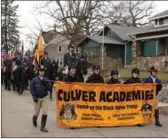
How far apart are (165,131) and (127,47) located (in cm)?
3351

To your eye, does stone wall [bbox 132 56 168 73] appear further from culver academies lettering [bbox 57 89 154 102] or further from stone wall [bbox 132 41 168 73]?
culver academies lettering [bbox 57 89 154 102]

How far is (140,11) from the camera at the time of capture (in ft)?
240

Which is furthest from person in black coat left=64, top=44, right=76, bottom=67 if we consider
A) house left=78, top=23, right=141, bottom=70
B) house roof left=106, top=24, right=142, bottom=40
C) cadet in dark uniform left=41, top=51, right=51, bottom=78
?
house roof left=106, top=24, right=142, bottom=40

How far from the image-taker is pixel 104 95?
11352mm

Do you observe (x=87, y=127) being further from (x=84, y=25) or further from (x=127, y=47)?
(x=84, y=25)

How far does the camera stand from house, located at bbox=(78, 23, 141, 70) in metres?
42.4

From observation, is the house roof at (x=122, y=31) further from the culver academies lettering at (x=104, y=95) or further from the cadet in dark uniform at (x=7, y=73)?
the culver academies lettering at (x=104, y=95)

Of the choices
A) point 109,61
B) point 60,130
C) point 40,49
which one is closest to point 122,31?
point 109,61

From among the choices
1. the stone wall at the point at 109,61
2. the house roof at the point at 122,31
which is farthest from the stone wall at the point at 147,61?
the house roof at the point at 122,31

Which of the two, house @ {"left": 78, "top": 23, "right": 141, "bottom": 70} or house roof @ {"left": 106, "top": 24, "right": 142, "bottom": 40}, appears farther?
house roof @ {"left": 106, "top": 24, "right": 142, "bottom": 40}

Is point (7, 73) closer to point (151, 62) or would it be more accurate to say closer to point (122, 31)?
point (151, 62)

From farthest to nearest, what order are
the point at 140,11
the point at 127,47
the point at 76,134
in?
1. the point at 140,11
2. the point at 127,47
3. the point at 76,134

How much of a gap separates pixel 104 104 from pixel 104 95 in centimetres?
25

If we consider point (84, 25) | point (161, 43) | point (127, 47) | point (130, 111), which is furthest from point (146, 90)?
point (84, 25)
